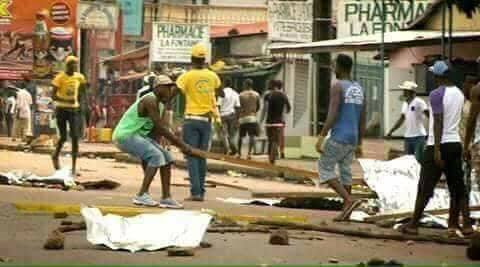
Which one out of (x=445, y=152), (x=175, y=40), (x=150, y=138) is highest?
(x=175, y=40)

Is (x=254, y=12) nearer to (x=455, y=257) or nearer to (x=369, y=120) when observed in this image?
(x=369, y=120)

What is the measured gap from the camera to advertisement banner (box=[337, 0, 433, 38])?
26531 millimetres

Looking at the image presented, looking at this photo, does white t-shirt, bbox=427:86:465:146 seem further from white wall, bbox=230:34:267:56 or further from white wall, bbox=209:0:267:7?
white wall, bbox=209:0:267:7

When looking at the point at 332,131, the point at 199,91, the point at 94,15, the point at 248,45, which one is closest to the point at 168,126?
the point at 199,91

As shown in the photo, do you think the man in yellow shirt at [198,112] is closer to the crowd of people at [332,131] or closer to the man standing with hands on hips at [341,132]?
the crowd of people at [332,131]

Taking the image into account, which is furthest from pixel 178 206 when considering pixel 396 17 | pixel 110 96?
pixel 110 96

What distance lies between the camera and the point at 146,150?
13.1 m

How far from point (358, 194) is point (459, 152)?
10.9 feet

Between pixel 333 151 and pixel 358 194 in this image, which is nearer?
pixel 333 151

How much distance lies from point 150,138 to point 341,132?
2.27m

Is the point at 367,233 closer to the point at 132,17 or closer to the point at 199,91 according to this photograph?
the point at 199,91

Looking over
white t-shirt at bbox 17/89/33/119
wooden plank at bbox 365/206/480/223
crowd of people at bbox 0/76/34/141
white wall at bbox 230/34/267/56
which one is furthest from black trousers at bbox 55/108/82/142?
white wall at bbox 230/34/267/56

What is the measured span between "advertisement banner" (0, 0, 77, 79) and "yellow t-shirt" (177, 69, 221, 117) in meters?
20.5

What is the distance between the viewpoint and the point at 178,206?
42.9 ft
